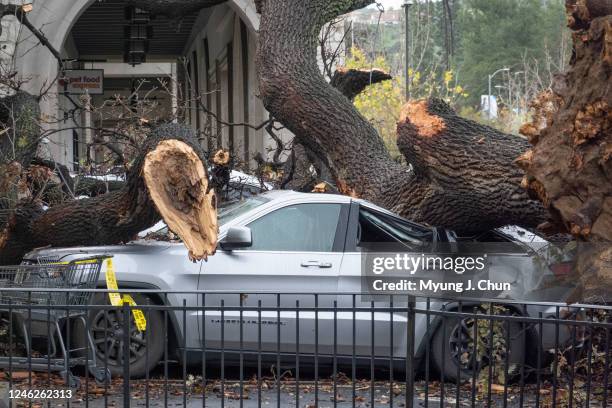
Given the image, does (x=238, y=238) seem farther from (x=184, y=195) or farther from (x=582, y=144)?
(x=582, y=144)

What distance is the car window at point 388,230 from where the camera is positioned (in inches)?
349

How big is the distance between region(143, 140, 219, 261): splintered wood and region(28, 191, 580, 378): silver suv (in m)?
0.68

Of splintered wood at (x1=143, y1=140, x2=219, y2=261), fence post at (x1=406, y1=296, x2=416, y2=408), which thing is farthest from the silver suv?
fence post at (x1=406, y1=296, x2=416, y2=408)

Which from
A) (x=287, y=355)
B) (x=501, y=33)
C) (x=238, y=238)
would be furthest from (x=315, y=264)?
(x=501, y=33)

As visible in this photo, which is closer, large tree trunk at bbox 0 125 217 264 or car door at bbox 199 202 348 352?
large tree trunk at bbox 0 125 217 264

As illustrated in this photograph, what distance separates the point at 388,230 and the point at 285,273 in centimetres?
98

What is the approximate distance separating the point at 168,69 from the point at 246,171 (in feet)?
77.0

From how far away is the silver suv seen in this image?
8266 mm

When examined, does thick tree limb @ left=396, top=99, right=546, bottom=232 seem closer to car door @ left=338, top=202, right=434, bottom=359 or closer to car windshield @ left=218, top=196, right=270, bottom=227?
car door @ left=338, top=202, right=434, bottom=359

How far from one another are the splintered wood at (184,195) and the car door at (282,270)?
0.72 m

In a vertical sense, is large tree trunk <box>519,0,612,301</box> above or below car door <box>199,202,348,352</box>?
above

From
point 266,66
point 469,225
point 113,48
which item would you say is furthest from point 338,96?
point 113,48

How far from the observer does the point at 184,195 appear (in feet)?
25.1

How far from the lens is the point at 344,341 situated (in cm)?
836
